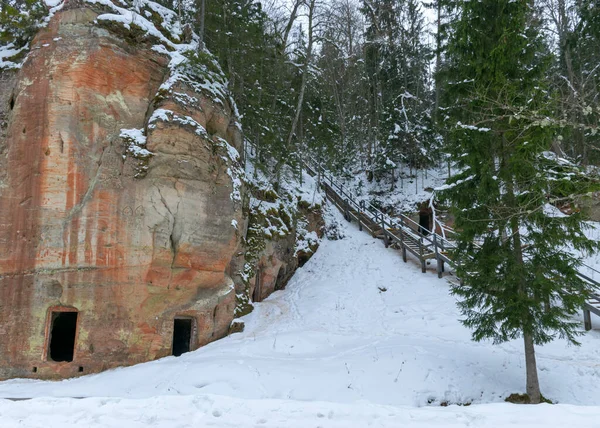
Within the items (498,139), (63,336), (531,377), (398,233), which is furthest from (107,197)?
(398,233)

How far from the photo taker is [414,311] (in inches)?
515

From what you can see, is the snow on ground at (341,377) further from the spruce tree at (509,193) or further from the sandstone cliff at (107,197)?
the spruce tree at (509,193)

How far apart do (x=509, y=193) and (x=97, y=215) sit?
31.4 ft

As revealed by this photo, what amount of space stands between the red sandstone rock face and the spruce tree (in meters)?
6.50

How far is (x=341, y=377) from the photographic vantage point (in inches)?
336

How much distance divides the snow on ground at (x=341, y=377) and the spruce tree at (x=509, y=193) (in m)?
1.30

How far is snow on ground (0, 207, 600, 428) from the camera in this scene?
5.45 meters

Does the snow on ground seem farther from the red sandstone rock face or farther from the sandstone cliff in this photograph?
the sandstone cliff

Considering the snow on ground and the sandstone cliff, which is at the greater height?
the sandstone cliff

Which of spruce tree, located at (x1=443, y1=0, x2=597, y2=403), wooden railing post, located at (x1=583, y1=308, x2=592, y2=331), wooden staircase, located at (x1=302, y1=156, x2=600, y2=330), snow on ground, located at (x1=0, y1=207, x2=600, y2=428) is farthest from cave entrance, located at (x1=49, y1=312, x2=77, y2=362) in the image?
wooden railing post, located at (x1=583, y1=308, x2=592, y2=331)

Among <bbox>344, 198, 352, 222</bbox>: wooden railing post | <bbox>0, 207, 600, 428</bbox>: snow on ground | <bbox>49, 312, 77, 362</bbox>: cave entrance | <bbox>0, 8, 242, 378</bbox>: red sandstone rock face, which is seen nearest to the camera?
<bbox>0, 207, 600, 428</bbox>: snow on ground

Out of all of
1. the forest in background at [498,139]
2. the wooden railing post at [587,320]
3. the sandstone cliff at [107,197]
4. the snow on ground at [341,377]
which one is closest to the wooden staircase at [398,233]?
the wooden railing post at [587,320]

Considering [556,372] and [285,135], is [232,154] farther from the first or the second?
[556,372]

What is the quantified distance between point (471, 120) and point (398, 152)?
18571 mm
